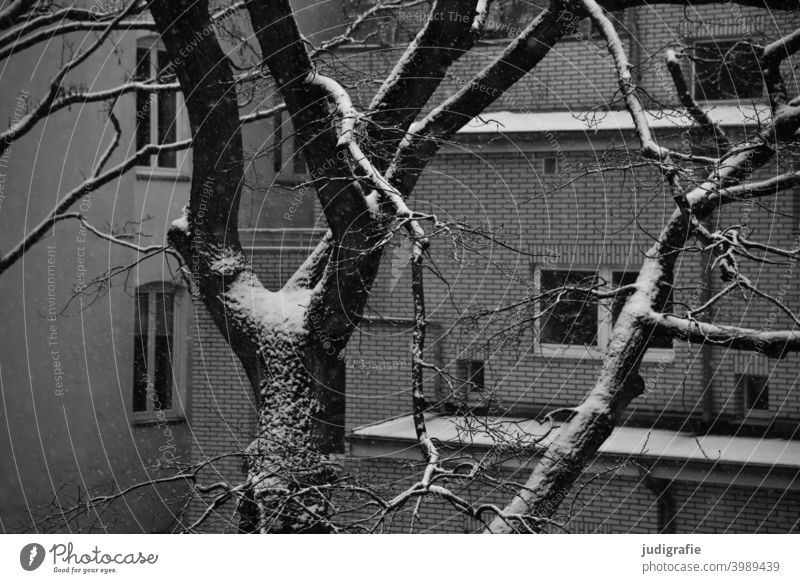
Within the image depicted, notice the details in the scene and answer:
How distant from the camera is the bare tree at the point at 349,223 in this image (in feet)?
12.1

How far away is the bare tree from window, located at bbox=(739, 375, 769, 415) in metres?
0.92

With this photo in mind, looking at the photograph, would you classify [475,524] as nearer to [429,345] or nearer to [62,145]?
[429,345]

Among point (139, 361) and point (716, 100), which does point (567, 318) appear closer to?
point (716, 100)

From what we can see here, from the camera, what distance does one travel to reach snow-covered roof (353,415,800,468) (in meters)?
4.17

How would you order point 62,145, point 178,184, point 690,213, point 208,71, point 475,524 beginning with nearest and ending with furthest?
1. point 690,213
2. point 208,71
3. point 475,524
4. point 62,145
5. point 178,184

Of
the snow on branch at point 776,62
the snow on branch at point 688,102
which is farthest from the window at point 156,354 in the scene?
the snow on branch at point 776,62

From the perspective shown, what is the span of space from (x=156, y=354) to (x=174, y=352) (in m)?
0.13

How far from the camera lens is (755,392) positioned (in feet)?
15.5

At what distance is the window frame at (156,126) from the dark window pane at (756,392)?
11.4 ft

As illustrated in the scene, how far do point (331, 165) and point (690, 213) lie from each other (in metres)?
1.53

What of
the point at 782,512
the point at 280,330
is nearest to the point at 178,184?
the point at 280,330

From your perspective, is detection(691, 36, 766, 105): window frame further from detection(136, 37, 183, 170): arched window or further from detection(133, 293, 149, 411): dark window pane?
detection(133, 293, 149, 411): dark window pane

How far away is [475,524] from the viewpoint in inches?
174

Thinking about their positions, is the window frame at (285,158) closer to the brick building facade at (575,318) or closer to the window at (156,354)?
the brick building facade at (575,318)
